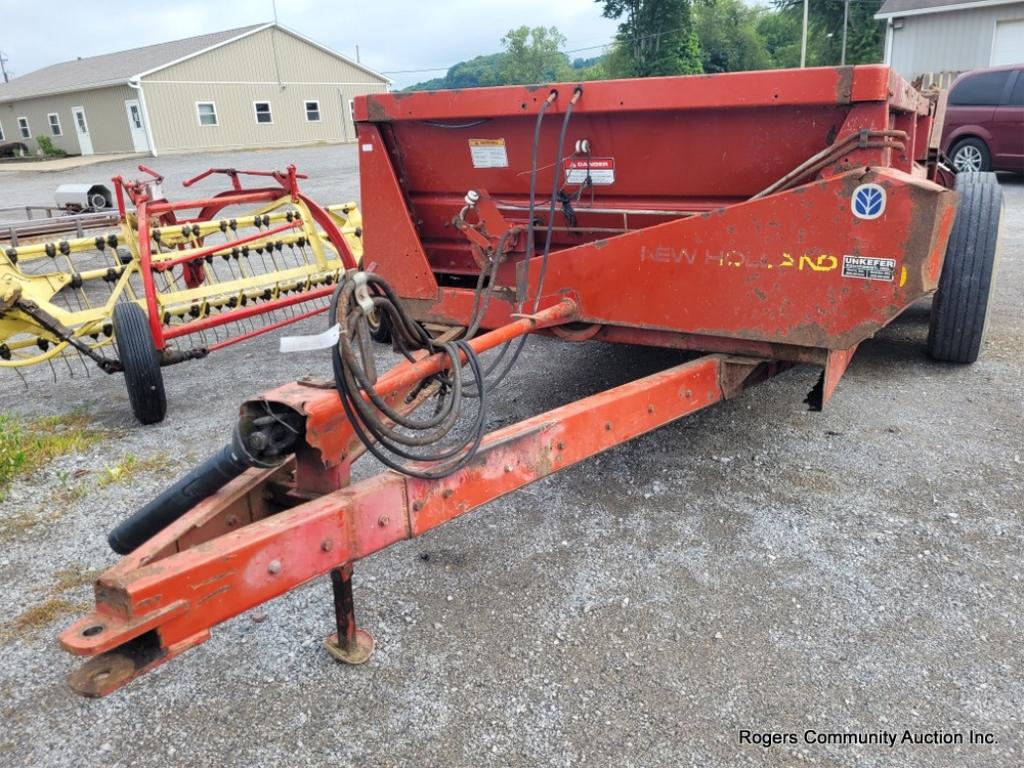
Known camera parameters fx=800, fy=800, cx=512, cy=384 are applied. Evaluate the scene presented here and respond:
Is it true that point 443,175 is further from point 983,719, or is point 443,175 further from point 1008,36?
point 1008,36

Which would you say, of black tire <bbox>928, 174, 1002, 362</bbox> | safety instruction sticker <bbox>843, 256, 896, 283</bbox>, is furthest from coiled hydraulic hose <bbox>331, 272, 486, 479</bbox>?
black tire <bbox>928, 174, 1002, 362</bbox>

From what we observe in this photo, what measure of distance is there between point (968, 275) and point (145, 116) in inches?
1247

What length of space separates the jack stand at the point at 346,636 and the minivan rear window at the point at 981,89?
13.2m

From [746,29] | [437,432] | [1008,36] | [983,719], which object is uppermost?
[746,29]

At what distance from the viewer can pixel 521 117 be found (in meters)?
3.43

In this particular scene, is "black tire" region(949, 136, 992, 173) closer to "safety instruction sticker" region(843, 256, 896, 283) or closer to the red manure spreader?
the red manure spreader

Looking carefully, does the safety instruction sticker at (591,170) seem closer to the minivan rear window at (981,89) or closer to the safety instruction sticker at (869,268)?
the safety instruction sticker at (869,268)

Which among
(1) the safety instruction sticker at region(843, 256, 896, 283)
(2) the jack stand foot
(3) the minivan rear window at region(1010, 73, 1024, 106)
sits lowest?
(2) the jack stand foot

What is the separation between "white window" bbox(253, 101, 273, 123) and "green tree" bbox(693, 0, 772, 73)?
1315 inches

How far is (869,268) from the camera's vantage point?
2.80 metres

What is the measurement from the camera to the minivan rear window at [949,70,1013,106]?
11930 mm

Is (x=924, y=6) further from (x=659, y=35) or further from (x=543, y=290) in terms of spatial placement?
(x=543, y=290)

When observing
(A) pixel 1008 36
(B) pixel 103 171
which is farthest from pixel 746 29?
(B) pixel 103 171

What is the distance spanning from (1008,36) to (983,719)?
24159 mm
